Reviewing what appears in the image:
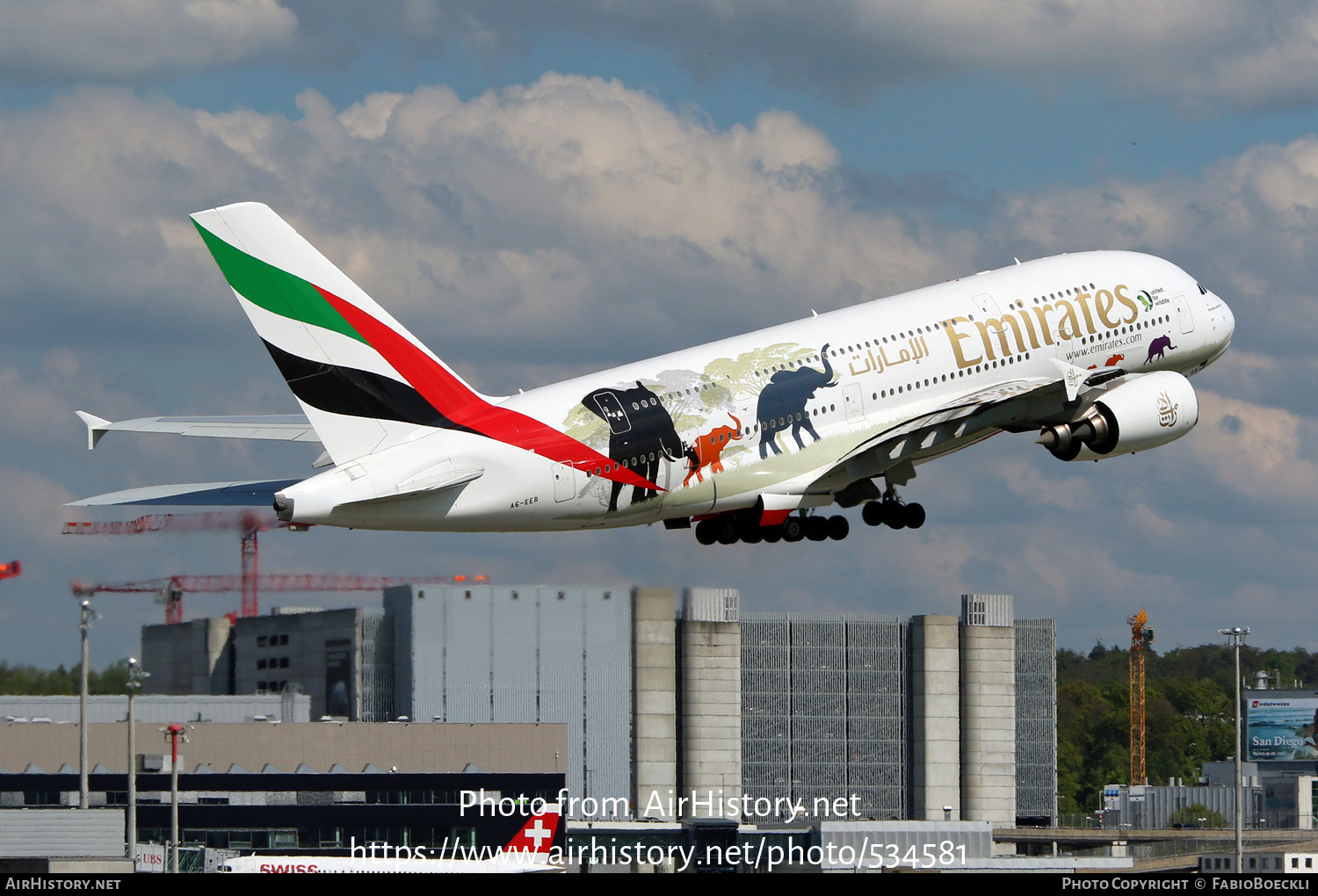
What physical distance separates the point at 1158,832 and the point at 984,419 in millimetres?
82252

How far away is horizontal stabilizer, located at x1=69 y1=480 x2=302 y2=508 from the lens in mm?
39344

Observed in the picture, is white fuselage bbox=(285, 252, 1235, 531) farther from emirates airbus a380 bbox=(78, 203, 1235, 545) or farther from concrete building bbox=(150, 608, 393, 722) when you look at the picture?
concrete building bbox=(150, 608, 393, 722)

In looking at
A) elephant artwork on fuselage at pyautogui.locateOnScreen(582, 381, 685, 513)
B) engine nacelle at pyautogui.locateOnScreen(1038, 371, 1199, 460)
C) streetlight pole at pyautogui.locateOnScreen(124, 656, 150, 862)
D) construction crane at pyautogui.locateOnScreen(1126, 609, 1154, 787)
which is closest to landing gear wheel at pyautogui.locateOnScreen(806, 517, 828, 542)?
engine nacelle at pyautogui.locateOnScreen(1038, 371, 1199, 460)

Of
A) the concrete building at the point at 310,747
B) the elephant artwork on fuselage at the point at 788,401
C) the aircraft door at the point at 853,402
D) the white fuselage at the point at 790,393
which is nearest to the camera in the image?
the white fuselage at the point at 790,393

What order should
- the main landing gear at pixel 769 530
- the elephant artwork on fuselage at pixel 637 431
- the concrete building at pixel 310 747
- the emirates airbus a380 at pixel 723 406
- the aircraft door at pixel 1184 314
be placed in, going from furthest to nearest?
the concrete building at pixel 310 747
the aircraft door at pixel 1184 314
the main landing gear at pixel 769 530
the elephant artwork on fuselage at pixel 637 431
the emirates airbus a380 at pixel 723 406

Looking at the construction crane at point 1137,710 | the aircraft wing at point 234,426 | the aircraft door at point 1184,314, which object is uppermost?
the aircraft door at point 1184,314

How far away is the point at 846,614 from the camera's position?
395ft

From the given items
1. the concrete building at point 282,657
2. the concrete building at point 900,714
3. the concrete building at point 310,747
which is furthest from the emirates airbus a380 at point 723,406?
the concrete building at point 900,714

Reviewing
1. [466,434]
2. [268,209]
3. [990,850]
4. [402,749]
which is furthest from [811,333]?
[990,850]

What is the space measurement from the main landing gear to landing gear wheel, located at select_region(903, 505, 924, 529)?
1.62m

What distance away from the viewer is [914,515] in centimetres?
4978

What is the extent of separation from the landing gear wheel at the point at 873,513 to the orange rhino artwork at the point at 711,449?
7438 millimetres

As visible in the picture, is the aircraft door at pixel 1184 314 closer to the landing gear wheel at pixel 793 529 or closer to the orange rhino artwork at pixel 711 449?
the landing gear wheel at pixel 793 529

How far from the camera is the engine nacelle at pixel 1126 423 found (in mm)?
48938
